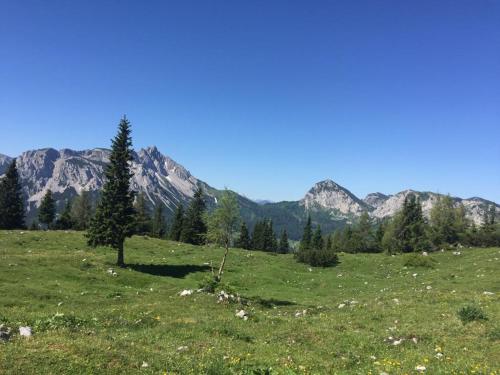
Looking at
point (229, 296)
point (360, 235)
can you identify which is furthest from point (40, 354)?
point (360, 235)

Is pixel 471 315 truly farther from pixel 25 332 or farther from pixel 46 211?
pixel 46 211

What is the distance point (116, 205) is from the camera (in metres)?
52.5

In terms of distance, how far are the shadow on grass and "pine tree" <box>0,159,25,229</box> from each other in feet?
222

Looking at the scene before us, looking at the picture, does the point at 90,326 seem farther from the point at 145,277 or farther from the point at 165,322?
the point at 145,277

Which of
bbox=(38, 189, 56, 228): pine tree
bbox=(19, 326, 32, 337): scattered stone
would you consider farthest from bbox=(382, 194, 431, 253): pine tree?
bbox=(38, 189, 56, 228): pine tree

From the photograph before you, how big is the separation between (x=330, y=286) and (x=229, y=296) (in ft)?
66.2

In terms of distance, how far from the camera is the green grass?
13508mm

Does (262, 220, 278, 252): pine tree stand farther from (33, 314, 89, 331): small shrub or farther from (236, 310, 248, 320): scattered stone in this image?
Result: (33, 314, 89, 331): small shrub

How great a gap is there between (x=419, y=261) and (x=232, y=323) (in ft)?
135

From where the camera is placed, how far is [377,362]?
50.3 feet

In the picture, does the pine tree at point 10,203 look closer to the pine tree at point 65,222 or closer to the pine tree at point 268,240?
the pine tree at point 65,222

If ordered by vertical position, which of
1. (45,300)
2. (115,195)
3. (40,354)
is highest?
(115,195)

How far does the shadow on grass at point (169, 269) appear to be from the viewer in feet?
157

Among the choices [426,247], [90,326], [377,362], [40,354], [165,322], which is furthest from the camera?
[426,247]
